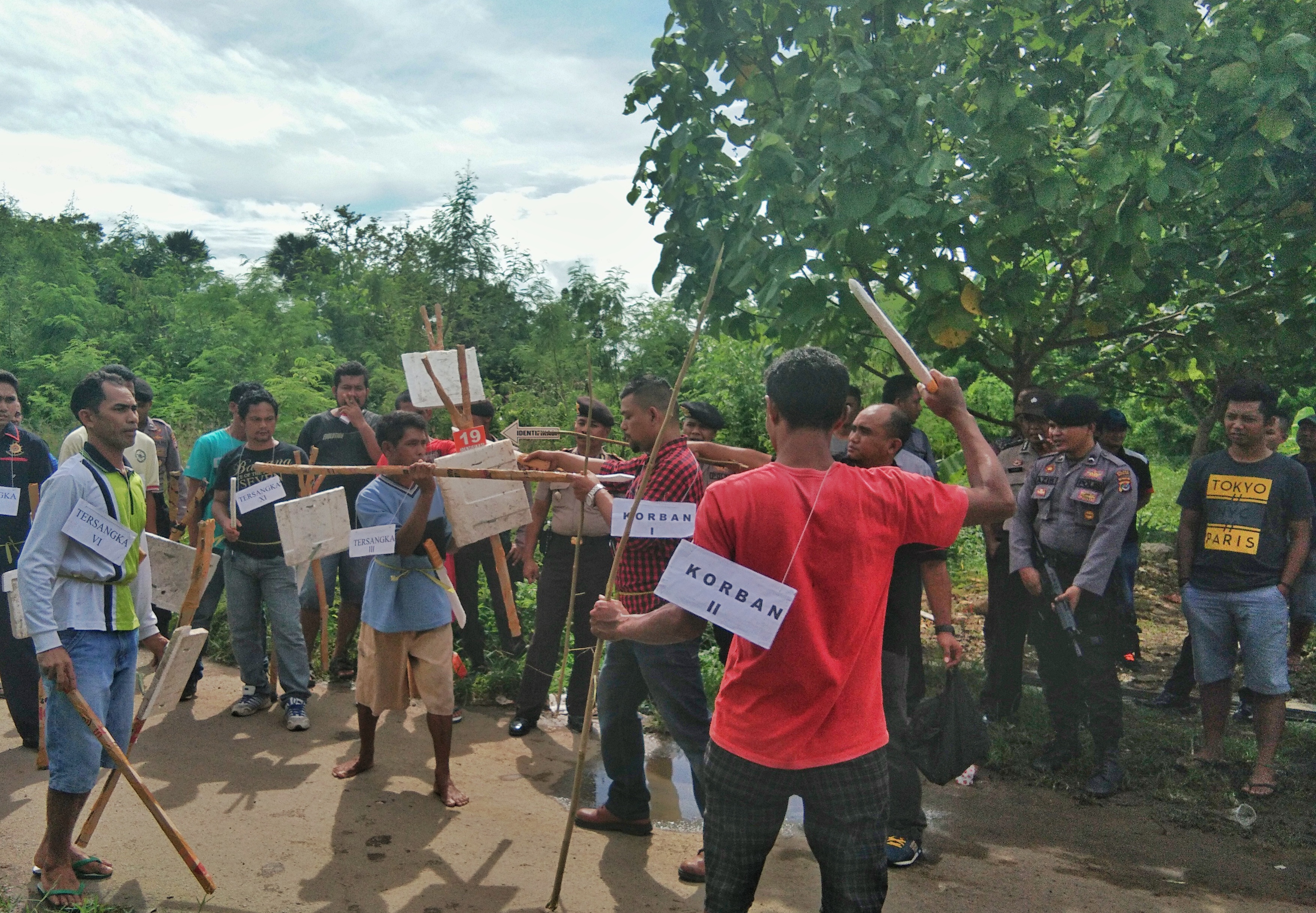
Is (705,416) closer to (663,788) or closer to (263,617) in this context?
(663,788)

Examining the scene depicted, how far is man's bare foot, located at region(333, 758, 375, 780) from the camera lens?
5020 millimetres

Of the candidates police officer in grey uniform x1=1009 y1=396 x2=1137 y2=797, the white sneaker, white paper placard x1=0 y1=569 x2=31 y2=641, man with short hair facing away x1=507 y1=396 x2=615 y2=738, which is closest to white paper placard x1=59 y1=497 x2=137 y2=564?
white paper placard x1=0 y1=569 x2=31 y2=641

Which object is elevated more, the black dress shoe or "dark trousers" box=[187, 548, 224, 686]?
"dark trousers" box=[187, 548, 224, 686]

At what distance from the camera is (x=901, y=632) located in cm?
406

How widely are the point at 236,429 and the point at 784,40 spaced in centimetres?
403

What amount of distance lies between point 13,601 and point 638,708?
121 inches

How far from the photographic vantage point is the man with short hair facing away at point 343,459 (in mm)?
6652

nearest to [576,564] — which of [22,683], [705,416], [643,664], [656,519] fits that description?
[656,519]

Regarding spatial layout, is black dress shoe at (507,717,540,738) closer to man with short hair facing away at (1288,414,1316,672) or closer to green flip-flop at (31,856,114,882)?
green flip-flop at (31,856,114,882)

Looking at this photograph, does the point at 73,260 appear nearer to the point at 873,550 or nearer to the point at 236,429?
the point at 236,429

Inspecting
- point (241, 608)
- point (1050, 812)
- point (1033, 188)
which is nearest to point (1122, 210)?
point (1033, 188)

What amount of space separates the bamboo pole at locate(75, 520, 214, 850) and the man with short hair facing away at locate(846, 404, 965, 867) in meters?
2.75

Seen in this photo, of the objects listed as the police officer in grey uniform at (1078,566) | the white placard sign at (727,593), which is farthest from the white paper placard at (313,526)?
the police officer in grey uniform at (1078,566)

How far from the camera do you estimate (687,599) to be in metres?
2.49
